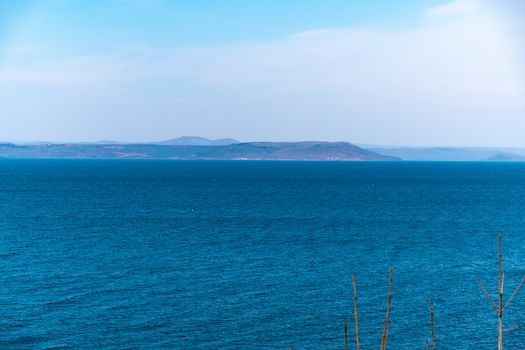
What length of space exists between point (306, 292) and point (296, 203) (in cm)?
6684

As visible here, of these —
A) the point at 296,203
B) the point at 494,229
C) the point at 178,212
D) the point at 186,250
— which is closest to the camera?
the point at 186,250

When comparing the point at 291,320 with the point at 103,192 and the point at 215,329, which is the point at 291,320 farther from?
the point at 103,192

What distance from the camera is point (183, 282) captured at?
41.6 m

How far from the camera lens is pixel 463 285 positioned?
4134cm

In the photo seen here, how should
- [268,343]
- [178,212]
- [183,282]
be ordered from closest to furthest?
[268,343] → [183,282] → [178,212]

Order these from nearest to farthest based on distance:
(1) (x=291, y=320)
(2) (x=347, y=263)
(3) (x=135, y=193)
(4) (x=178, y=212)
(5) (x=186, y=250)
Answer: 1. (1) (x=291, y=320)
2. (2) (x=347, y=263)
3. (5) (x=186, y=250)
4. (4) (x=178, y=212)
5. (3) (x=135, y=193)

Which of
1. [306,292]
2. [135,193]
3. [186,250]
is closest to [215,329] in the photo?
[306,292]

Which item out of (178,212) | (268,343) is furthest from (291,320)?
(178,212)

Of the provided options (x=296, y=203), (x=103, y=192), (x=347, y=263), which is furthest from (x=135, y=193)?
(x=347, y=263)

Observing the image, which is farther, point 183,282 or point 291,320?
point 183,282

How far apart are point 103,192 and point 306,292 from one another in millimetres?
93535

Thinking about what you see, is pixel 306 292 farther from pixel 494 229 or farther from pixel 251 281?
pixel 494 229

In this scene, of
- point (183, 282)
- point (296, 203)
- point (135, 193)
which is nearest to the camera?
point (183, 282)

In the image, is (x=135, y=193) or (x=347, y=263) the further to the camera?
(x=135, y=193)
